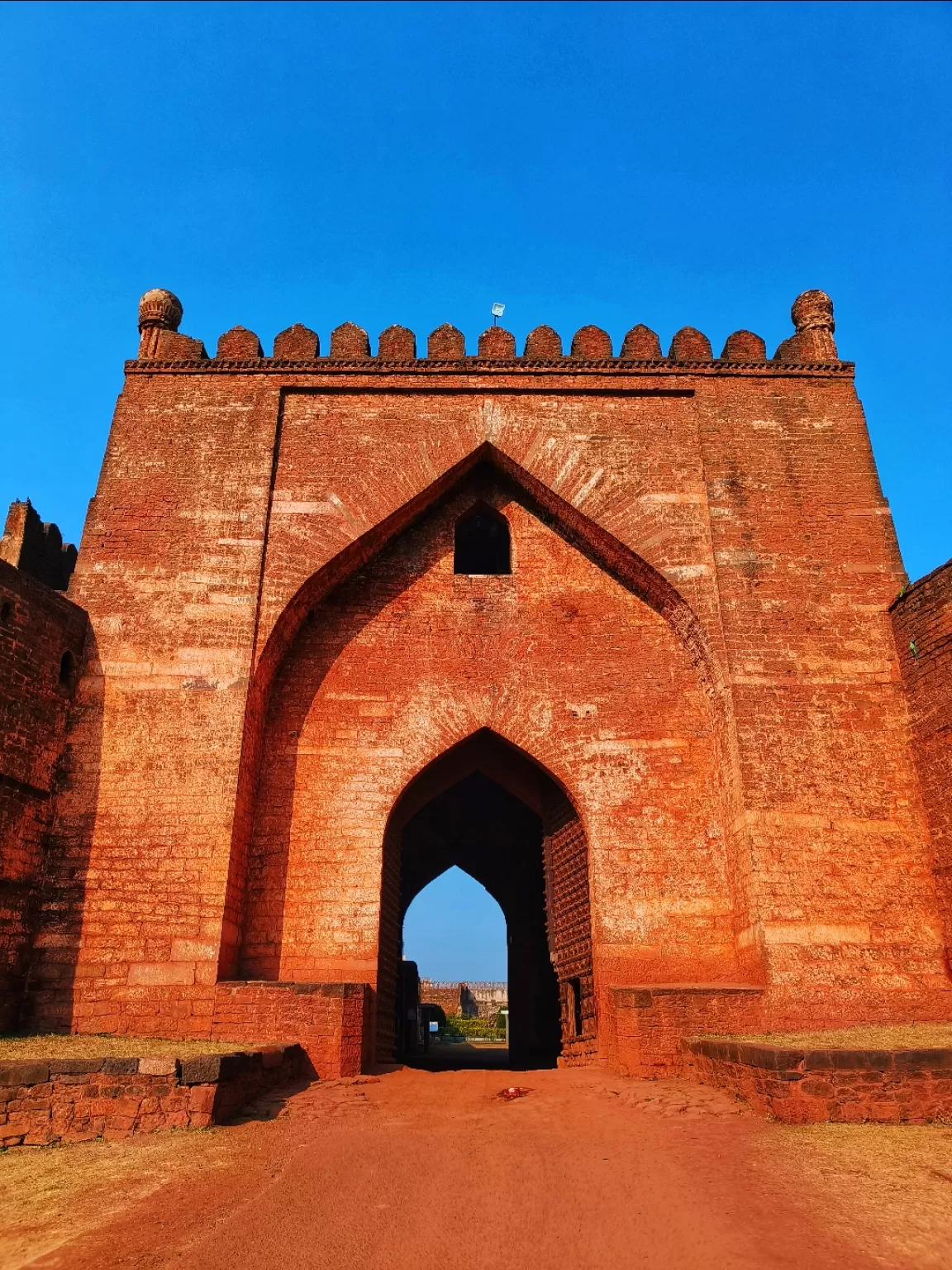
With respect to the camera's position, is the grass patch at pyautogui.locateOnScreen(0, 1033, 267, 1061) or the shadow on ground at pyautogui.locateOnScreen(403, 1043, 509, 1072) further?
the shadow on ground at pyautogui.locateOnScreen(403, 1043, 509, 1072)

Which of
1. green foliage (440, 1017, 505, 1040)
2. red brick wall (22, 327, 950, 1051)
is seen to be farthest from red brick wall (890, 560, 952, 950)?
green foliage (440, 1017, 505, 1040)

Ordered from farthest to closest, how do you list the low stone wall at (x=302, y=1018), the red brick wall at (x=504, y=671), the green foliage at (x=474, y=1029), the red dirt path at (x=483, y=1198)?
the green foliage at (x=474, y=1029), the red brick wall at (x=504, y=671), the low stone wall at (x=302, y=1018), the red dirt path at (x=483, y=1198)

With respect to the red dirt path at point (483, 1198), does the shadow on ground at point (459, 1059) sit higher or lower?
higher

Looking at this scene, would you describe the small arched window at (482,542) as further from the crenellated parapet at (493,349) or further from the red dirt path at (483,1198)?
the red dirt path at (483,1198)

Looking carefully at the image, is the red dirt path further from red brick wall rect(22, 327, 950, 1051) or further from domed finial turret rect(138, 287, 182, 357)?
domed finial turret rect(138, 287, 182, 357)

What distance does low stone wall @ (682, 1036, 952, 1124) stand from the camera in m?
5.16

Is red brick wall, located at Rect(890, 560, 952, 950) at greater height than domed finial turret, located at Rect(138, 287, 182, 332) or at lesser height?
lesser

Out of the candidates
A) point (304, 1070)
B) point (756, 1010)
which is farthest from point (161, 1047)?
point (756, 1010)

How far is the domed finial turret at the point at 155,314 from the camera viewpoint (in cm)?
977

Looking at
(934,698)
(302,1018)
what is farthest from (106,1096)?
(934,698)

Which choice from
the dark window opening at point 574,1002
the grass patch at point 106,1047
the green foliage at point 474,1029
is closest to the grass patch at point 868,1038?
the dark window opening at point 574,1002

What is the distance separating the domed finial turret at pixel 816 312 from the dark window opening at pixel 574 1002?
7.18 metres

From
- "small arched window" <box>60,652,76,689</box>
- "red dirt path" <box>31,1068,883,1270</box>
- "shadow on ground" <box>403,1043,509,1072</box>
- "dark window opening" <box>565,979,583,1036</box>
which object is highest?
"small arched window" <box>60,652,76,689</box>

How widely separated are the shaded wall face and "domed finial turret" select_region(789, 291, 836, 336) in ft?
12.1
